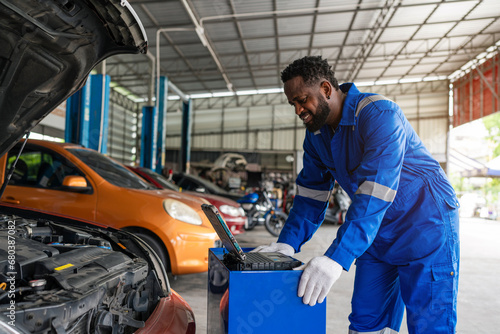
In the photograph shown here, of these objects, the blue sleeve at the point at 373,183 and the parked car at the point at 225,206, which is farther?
the parked car at the point at 225,206

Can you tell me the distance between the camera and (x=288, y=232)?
168 centimetres

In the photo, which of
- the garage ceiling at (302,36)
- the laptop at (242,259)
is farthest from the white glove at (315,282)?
the garage ceiling at (302,36)

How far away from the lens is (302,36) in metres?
12.5

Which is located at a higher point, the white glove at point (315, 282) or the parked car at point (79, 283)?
the white glove at point (315, 282)

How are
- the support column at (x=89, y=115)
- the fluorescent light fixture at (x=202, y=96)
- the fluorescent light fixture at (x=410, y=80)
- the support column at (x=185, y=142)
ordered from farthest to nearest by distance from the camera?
the fluorescent light fixture at (x=202, y=96) → the fluorescent light fixture at (x=410, y=80) → the support column at (x=185, y=142) → the support column at (x=89, y=115)

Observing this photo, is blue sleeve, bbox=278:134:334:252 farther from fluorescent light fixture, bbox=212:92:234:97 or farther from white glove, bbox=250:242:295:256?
fluorescent light fixture, bbox=212:92:234:97

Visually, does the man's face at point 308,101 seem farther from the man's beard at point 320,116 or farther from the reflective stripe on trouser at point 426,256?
the reflective stripe on trouser at point 426,256

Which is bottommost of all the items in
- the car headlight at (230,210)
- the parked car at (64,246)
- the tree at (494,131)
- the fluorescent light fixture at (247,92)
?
the car headlight at (230,210)

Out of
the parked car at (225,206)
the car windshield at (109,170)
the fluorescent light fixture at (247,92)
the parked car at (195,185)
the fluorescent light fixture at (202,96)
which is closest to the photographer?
the car windshield at (109,170)

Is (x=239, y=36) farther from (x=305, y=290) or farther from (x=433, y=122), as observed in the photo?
(x=433, y=122)

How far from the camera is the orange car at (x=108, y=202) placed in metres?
3.04

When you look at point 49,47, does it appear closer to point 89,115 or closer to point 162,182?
point 162,182

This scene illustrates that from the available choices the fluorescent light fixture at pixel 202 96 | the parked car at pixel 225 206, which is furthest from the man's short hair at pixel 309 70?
the fluorescent light fixture at pixel 202 96

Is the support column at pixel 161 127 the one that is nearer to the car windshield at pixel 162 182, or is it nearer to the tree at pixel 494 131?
the car windshield at pixel 162 182
